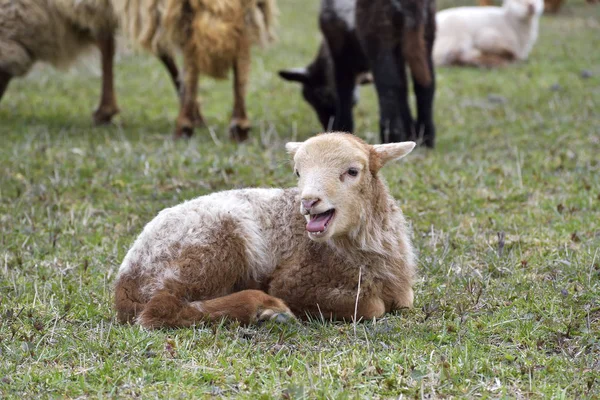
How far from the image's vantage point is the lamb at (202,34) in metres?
8.54

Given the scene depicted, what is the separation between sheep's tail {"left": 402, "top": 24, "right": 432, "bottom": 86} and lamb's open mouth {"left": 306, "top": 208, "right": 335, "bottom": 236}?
4548 mm

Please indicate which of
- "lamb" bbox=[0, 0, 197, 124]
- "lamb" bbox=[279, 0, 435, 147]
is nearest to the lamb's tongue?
"lamb" bbox=[279, 0, 435, 147]

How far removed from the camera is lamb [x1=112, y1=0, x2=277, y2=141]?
28.0 feet

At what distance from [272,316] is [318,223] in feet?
1.61

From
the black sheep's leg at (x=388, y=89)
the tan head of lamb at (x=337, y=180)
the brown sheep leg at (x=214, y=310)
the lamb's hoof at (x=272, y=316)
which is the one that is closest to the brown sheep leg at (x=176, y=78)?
the black sheep's leg at (x=388, y=89)

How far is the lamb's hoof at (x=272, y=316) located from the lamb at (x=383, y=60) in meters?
4.52

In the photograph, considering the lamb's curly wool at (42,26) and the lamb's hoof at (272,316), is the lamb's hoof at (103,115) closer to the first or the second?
the lamb's curly wool at (42,26)

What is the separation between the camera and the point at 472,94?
496 inches

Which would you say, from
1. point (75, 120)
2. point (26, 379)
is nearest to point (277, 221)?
point (26, 379)

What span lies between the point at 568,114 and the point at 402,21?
3020 mm

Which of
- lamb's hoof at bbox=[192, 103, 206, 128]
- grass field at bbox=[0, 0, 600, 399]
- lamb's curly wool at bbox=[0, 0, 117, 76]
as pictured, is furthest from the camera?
lamb's hoof at bbox=[192, 103, 206, 128]

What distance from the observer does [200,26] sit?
8.48 metres

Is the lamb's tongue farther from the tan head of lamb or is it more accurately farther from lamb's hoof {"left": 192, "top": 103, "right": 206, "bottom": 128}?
lamb's hoof {"left": 192, "top": 103, "right": 206, "bottom": 128}

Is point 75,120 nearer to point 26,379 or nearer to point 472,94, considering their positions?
point 472,94
